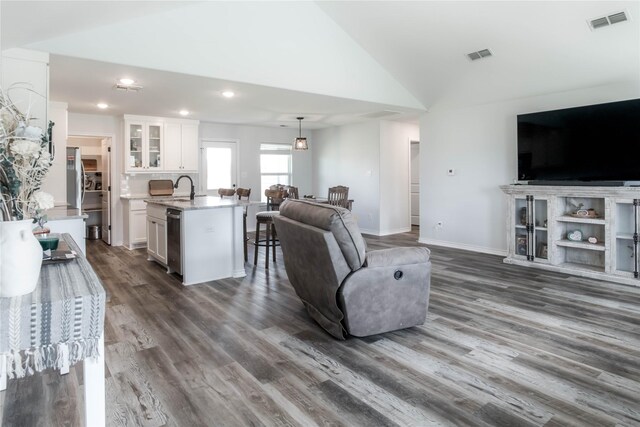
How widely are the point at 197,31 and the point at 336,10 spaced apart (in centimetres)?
172

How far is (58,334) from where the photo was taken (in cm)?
125

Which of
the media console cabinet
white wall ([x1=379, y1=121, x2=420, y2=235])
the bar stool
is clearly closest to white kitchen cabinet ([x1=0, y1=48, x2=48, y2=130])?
the bar stool

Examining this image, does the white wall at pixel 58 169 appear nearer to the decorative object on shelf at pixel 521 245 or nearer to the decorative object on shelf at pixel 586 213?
the decorative object on shelf at pixel 521 245

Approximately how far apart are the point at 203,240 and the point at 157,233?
1097 millimetres

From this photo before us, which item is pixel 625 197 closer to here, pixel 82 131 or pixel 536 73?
pixel 536 73

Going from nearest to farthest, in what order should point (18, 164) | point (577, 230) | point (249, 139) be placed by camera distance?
point (18, 164) → point (577, 230) → point (249, 139)

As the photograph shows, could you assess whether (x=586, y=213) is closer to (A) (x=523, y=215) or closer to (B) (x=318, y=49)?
(A) (x=523, y=215)

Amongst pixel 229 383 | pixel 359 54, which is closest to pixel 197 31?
pixel 359 54

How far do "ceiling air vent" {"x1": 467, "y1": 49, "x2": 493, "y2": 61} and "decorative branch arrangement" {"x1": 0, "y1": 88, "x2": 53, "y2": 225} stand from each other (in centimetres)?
471

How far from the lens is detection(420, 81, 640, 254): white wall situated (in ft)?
18.6

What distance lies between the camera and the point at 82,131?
22.0 feet

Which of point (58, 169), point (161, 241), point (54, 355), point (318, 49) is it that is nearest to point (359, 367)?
point (54, 355)

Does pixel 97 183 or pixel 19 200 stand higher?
pixel 97 183

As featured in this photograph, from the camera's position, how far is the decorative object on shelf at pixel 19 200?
1.28m
